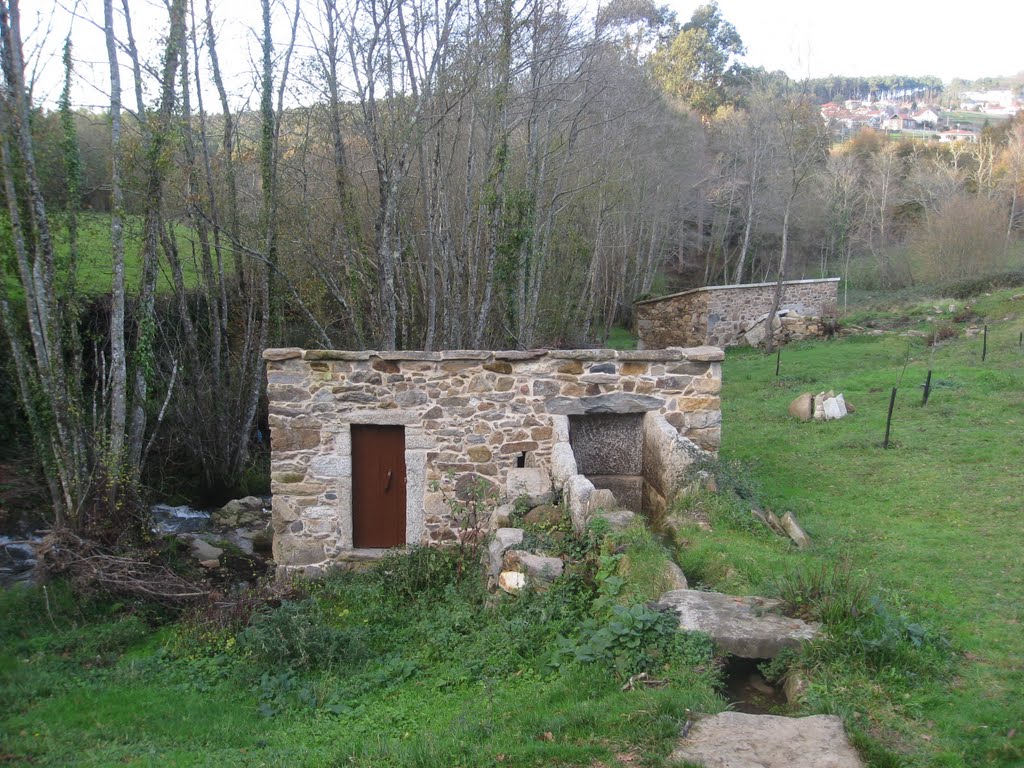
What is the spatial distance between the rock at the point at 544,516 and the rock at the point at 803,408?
7.18m

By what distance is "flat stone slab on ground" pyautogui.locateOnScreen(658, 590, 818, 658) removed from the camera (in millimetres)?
4055

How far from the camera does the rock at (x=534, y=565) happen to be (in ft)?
18.1

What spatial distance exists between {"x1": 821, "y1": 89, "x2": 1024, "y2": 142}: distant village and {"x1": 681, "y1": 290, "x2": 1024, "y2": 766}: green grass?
120 ft

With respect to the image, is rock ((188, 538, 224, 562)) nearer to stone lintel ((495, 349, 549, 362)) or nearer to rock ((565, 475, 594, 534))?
stone lintel ((495, 349, 549, 362))

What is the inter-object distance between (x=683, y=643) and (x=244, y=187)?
43.5 ft

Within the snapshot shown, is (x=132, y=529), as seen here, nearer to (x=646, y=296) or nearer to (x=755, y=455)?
(x=755, y=455)

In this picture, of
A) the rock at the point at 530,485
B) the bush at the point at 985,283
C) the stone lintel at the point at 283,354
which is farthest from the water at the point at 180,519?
the bush at the point at 985,283

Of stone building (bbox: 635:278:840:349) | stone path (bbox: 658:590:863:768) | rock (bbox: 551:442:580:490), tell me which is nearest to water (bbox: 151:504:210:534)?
rock (bbox: 551:442:580:490)

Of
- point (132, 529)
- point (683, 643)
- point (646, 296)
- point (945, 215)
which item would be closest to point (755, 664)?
point (683, 643)

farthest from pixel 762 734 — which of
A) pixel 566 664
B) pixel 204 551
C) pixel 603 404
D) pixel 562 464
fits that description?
pixel 204 551

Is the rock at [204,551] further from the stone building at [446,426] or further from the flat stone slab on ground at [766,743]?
the flat stone slab on ground at [766,743]

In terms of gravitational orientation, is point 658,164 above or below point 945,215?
above

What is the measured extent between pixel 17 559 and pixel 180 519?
233cm

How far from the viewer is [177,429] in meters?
12.8
